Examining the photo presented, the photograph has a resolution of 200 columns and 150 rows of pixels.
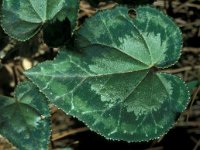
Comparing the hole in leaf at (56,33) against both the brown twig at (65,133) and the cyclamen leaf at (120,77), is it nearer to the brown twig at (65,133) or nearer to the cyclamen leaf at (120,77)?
the cyclamen leaf at (120,77)

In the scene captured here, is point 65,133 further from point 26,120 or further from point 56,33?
point 56,33

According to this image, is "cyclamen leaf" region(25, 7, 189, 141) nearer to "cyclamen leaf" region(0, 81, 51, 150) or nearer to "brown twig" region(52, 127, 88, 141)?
"cyclamen leaf" region(0, 81, 51, 150)

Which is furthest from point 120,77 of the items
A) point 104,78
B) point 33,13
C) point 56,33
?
point 33,13

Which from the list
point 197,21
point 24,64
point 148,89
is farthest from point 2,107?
point 197,21

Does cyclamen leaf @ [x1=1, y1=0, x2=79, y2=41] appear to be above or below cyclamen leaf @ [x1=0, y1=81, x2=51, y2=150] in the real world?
above

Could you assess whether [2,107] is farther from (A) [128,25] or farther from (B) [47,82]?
(A) [128,25]

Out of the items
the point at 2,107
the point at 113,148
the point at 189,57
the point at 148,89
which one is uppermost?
the point at 148,89

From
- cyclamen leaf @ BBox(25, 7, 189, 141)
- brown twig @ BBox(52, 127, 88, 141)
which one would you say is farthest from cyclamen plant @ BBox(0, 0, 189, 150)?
brown twig @ BBox(52, 127, 88, 141)
